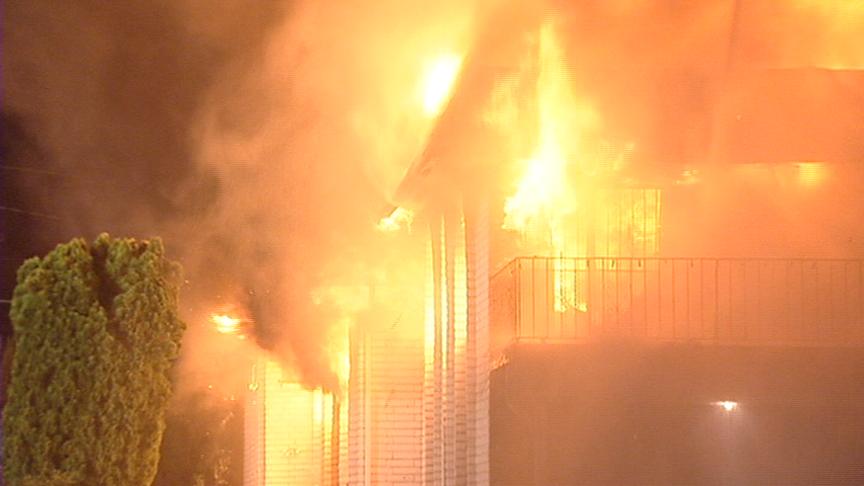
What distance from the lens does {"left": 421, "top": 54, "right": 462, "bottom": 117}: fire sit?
16891mm

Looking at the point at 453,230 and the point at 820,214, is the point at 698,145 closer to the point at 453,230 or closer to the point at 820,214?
the point at 820,214

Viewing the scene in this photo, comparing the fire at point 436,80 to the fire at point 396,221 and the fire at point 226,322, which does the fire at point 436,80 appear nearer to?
the fire at point 396,221

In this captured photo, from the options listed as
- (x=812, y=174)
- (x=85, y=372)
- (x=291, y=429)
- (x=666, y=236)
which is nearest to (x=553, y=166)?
(x=666, y=236)

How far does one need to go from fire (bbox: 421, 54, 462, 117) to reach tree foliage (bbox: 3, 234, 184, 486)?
334 centimetres

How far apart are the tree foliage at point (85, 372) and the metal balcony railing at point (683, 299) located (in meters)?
4.83

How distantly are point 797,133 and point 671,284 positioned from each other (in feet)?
5.23

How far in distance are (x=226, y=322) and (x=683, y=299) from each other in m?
14.0

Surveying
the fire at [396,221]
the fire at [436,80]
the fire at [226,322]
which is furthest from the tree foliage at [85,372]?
the fire at [226,322]

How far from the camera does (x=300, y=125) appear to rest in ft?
67.1

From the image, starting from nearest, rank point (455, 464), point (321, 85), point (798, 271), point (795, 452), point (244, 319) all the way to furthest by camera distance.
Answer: point (795, 452) < point (798, 271) < point (455, 464) < point (321, 85) < point (244, 319)

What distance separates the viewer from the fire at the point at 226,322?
85.5 feet

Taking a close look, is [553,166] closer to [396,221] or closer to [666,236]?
[666,236]

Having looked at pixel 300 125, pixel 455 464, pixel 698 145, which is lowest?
pixel 455 464

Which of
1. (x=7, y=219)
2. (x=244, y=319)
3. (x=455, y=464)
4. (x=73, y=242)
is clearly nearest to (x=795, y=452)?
(x=455, y=464)
